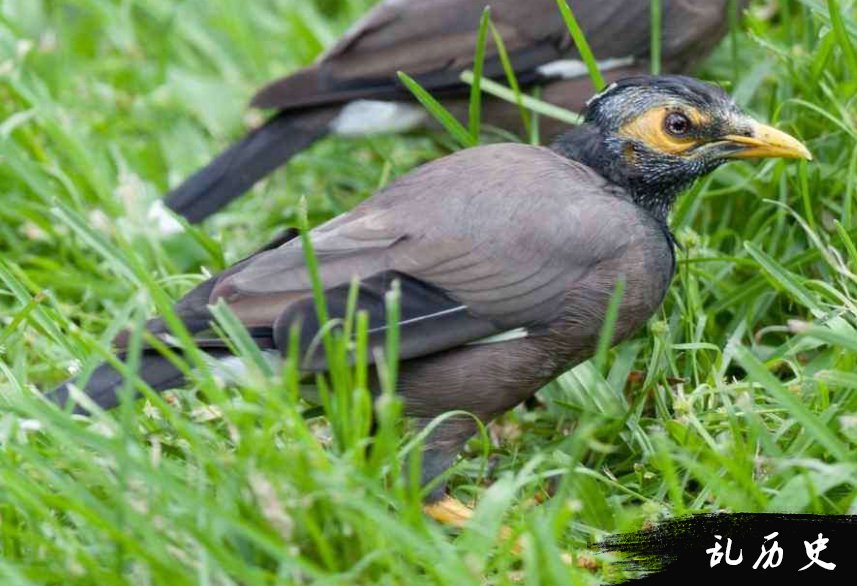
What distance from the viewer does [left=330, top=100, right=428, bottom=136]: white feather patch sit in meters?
5.54

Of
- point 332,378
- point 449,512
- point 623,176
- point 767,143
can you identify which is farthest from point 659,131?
point 332,378

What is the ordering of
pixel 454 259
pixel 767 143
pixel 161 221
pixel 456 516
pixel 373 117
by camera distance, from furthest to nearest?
pixel 373 117 < pixel 161 221 < pixel 767 143 < pixel 454 259 < pixel 456 516

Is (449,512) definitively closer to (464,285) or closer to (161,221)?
(464,285)

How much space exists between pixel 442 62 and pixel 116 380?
242cm

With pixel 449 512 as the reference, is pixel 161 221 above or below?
above

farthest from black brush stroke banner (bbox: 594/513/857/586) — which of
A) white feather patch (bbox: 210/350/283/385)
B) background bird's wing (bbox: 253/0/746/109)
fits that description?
background bird's wing (bbox: 253/0/746/109)

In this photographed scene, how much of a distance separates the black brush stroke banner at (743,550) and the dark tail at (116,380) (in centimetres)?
112

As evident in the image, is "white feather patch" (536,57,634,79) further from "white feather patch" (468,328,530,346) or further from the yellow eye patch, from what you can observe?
"white feather patch" (468,328,530,346)

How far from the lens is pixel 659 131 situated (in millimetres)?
4047

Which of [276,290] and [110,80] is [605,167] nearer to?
[276,290]

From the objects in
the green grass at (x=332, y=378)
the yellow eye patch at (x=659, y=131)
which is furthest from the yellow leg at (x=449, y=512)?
the yellow eye patch at (x=659, y=131)

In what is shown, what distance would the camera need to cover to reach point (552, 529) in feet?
9.68

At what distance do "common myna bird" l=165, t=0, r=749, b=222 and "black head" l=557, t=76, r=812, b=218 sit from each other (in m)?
1.37

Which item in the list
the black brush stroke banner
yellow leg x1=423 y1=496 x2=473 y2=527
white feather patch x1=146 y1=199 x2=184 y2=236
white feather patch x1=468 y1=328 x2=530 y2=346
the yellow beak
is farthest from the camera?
white feather patch x1=146 y1=199 x2=184 y2=236
